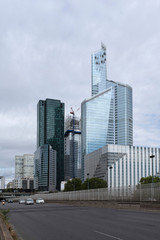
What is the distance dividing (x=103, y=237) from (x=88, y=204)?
144ft

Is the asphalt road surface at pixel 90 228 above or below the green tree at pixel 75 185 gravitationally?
above

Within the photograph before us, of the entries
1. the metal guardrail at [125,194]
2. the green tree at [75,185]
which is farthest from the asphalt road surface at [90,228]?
the green tree at [75,185]

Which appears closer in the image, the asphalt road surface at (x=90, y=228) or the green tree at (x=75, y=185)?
the asphalt road surface at (x=90, y=228)

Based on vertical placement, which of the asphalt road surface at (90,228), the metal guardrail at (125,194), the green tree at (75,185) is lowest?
the green tree at (75,185)

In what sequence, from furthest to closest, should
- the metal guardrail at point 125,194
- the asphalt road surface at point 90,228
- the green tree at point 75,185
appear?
the green tree at point 75,185 < the metal guardrail at point 125,194 < the asphalt road surface at point 90,228

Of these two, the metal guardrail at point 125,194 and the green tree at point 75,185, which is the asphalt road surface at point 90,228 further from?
the green tree at point 75,185

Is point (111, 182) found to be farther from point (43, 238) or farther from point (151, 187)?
point (43, 238)

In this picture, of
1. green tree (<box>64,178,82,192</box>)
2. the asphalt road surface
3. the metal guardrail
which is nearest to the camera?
the asphalt road surface

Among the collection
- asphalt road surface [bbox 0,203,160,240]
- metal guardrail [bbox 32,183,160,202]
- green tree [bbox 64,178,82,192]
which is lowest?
green tree [bbox 64,178,82,192]

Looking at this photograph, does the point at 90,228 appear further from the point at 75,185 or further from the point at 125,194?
the point at 75,185

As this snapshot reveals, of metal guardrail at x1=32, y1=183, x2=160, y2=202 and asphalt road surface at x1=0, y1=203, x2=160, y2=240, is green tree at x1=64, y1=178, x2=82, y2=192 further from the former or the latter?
asphalt road surface at x1=0, y1=203, x2=160, y2=240

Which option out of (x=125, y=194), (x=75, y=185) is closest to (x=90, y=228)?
(x=125, y=194)

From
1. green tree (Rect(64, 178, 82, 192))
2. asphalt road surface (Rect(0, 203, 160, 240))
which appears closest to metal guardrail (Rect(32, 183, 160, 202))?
asphalt road surface (Rect(0, 203, 160, 240))

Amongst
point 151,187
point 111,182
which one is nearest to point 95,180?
point 111,182
